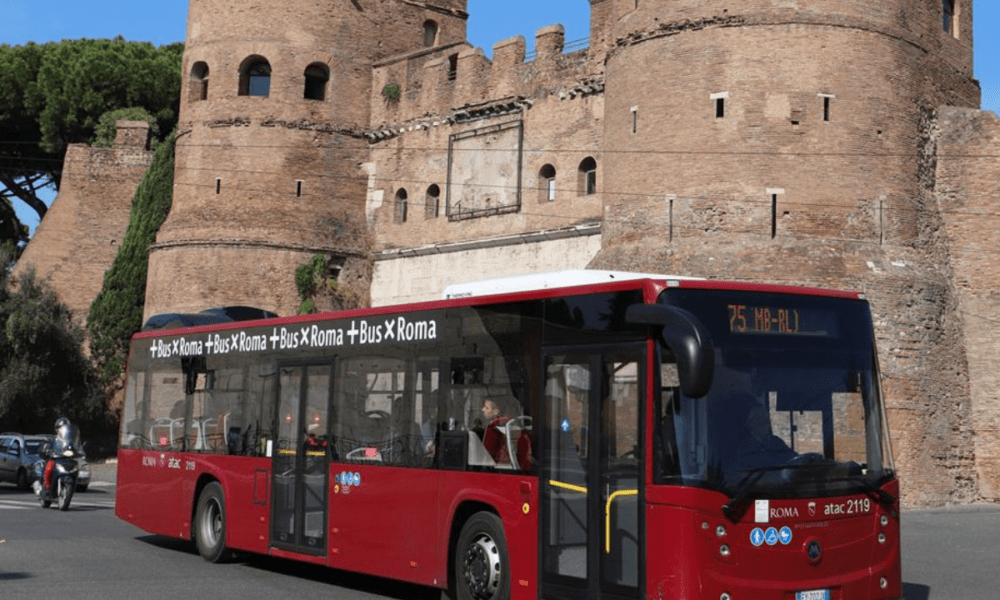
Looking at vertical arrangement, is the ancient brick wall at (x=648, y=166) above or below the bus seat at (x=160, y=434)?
Result: above

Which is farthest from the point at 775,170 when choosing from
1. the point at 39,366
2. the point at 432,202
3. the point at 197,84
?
the point at 39,366

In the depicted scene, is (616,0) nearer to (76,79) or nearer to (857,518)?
(857,518)

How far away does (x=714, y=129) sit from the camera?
76.1ft

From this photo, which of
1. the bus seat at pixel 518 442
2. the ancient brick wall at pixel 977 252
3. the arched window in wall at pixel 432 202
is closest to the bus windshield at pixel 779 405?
the bus seat at pixel 518 442

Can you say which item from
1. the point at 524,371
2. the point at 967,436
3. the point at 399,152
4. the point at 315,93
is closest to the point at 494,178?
the point at 399,152

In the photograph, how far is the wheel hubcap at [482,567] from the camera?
946 cm

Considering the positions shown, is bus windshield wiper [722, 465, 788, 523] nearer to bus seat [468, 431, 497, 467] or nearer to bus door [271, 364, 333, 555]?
bus seat [468, 431, 497, 467]

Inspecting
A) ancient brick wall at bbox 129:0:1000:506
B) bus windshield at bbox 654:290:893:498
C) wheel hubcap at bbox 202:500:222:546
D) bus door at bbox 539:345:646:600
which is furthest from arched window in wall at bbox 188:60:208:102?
bus windshield at bbox 654:290:893:498

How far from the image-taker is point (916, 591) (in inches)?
451

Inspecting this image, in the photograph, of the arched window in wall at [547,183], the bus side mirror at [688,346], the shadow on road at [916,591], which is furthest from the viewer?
the arched window in wall at [547,183]

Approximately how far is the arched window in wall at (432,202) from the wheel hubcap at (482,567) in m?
21.5

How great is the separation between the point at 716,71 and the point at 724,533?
53.4 ft

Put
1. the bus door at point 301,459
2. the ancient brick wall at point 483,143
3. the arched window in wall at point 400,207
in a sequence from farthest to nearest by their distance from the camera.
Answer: the arched window in wall at point 400,207, the ancient brick wall at point 483,143, the bus door at point 301,459

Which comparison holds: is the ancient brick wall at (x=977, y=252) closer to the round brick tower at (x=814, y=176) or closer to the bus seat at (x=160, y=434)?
the round brick tower at (x=814, y=176)
